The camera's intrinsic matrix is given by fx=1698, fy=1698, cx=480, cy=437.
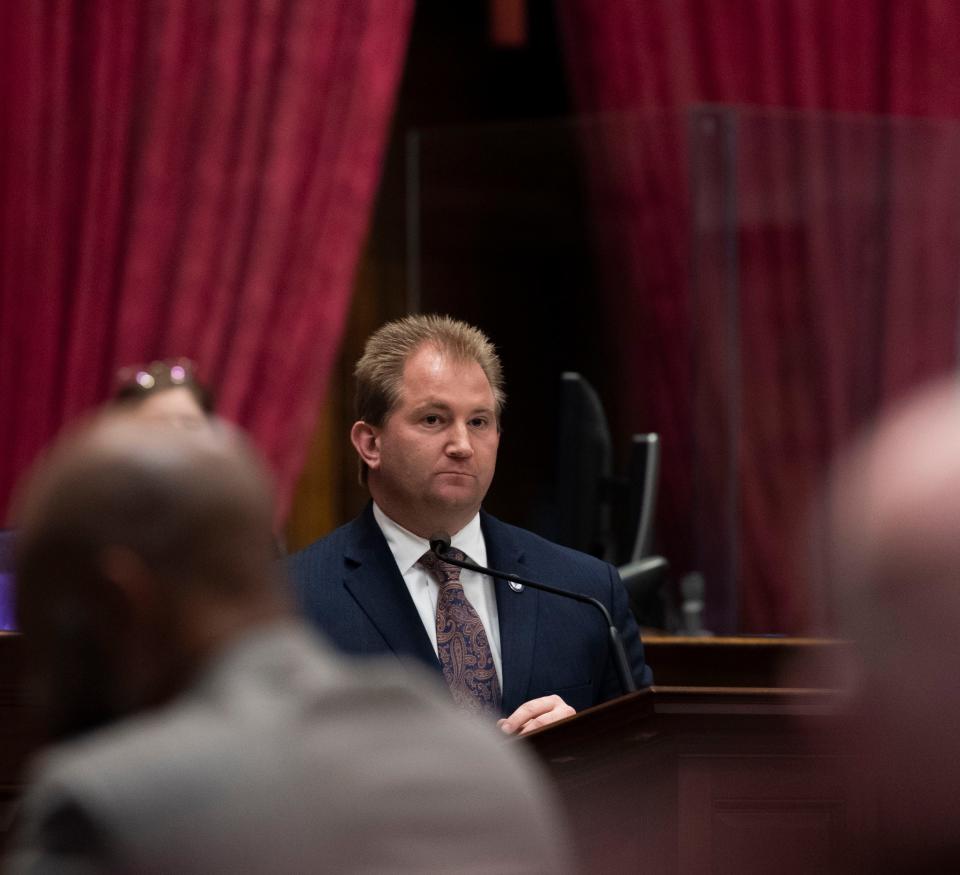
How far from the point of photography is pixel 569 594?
2941 millimetres

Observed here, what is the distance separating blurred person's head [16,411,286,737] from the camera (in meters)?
1.16

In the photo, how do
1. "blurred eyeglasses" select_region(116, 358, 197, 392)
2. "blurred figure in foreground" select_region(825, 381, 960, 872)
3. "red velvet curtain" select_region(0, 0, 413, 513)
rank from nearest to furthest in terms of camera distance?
"blurred figure in foreground" select_region(825, 381, 960, 872), "blurred eyeglasses" select_region(116, 358, 197, 392), "red velvet curtain" select_region(0, 0, 413, 513)

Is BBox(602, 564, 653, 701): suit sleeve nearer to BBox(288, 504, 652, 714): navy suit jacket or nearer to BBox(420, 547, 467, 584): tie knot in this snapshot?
BBox(288, 504, 652, 714): navy suit jacket

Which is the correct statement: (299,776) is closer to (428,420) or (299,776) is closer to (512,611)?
(512,611)

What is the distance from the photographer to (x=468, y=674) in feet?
10.3

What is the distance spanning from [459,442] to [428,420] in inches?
3.7

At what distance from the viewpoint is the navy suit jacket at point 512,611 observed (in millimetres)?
3160

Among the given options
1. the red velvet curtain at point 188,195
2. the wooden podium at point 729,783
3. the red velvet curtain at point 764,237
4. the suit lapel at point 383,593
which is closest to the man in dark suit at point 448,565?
the suit lapel at point 383,593

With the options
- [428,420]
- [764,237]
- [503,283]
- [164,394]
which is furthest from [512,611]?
[764,237]

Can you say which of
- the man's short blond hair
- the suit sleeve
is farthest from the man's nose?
the suit sleeve

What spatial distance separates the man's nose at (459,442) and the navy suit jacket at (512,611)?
0.17m

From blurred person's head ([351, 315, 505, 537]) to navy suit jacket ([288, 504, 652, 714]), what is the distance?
10 centimetres

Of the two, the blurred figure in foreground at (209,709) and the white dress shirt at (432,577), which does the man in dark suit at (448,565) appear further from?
the blurred figure in foreground at (209,709)

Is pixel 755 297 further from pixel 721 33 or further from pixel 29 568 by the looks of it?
pixel 29 568
